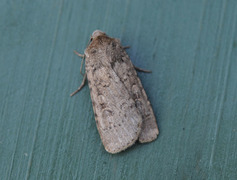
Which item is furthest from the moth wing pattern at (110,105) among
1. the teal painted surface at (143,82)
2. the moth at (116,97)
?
the teal painted surface at (143,82)

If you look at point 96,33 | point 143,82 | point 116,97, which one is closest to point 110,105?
point 116,97

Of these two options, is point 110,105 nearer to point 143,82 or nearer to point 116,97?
point 116,97

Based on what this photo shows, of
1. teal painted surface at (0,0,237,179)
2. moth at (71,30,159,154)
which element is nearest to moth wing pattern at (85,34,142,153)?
moth at (71,30,159,154)

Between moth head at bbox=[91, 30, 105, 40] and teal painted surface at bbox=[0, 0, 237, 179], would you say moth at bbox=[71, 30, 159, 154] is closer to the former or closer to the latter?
moth head at bbox=[91, 30, 105, 40]

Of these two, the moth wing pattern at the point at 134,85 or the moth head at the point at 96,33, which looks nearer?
the moth wing pattern at the point at 134,85

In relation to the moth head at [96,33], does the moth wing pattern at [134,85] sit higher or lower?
lower

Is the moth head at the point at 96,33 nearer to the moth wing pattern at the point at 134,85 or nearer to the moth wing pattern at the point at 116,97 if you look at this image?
the moth wing pattern at the point at 116,97
